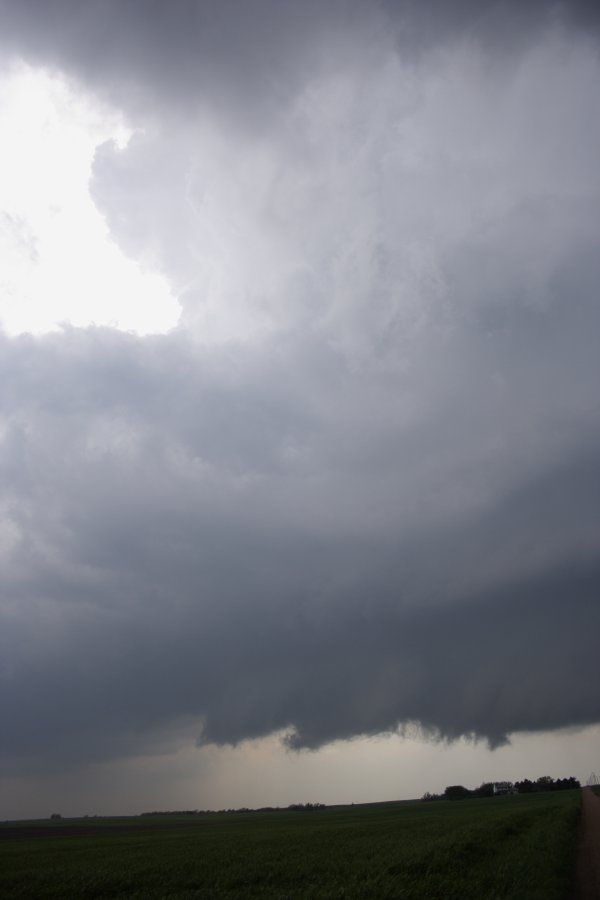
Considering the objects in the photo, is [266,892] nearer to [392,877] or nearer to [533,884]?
[392,877]

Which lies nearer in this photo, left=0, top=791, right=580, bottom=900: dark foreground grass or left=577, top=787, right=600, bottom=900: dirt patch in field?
left=577, top=787, right=600, bottom=900: dirt patch in field

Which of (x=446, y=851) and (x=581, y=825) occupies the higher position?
(x=446, y=851)

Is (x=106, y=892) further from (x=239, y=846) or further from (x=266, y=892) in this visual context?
(x=239, y=846)

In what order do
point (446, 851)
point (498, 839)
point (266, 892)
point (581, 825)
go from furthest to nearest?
point (581, 825)
point (498, 839)
point (446, 851)
point (266, 892)

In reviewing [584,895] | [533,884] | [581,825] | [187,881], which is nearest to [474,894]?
[533,884]

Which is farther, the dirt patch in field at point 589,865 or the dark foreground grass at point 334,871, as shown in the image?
the dark foreground grass at point 334,871

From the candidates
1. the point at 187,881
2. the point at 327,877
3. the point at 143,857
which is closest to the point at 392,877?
the point at 327,877

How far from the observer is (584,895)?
24.2 m

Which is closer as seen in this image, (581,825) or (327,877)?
(327,877)

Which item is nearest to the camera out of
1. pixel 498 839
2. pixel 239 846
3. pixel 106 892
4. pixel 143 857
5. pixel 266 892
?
pixel 266 892

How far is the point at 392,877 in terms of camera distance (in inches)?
1151

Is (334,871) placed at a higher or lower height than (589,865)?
higher

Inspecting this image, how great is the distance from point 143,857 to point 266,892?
23205 mm

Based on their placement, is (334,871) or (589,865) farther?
(334,871)
